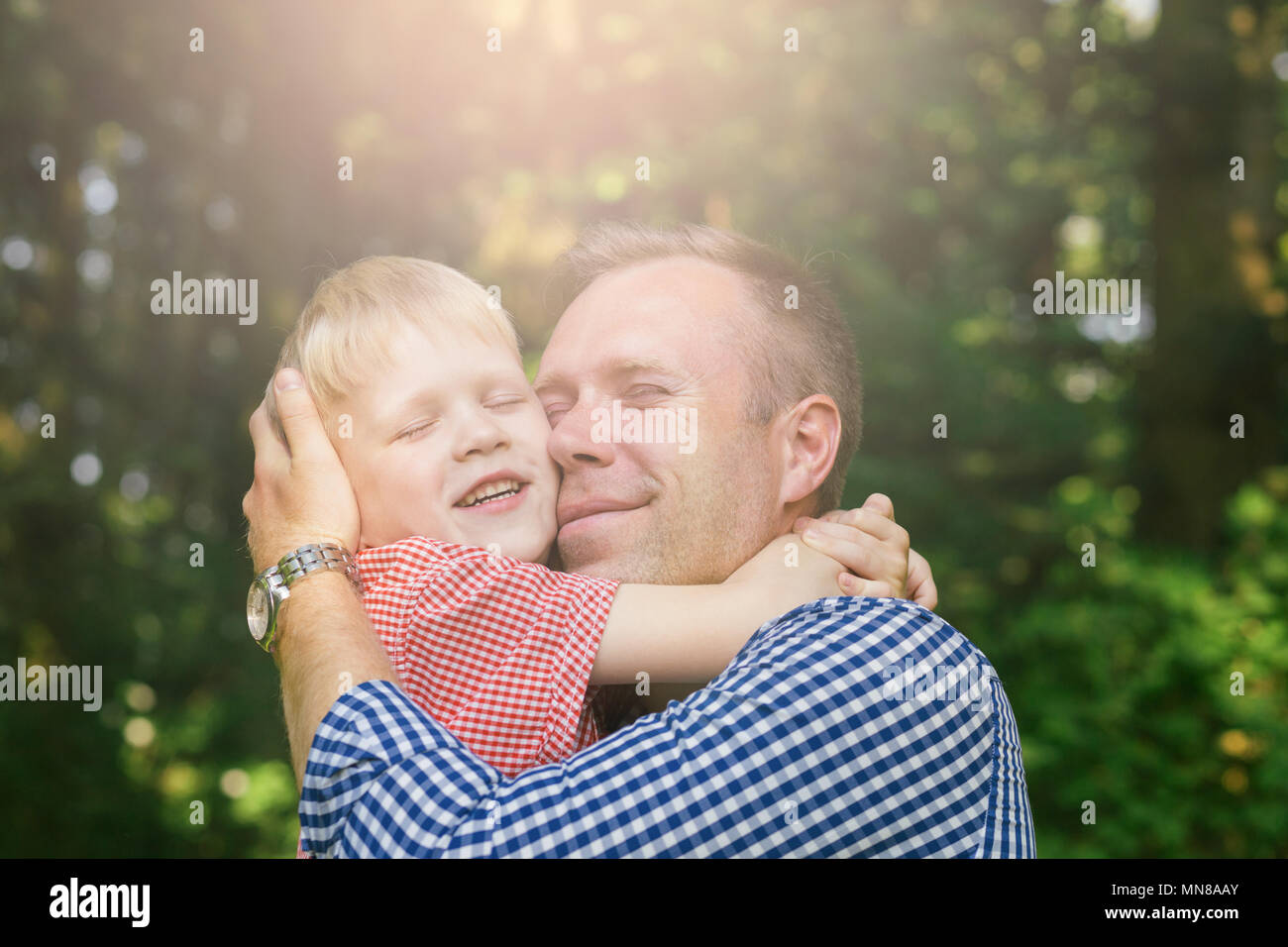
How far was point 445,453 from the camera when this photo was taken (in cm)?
146

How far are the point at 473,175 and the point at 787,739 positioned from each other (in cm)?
223

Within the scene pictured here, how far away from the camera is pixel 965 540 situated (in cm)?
379

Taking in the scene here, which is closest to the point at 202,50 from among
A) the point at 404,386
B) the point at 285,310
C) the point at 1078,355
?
the point at 285,310

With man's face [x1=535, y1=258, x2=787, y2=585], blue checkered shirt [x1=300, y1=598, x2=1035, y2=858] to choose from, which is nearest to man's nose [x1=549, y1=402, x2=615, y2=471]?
man's face [x1=535, y1=258, x2=787, y2=585]

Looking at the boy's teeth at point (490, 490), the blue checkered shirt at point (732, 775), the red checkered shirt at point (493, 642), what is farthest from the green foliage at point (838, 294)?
the blue checkered shirt at point (732, 775)

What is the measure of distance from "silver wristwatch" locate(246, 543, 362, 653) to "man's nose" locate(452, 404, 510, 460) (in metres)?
0.20

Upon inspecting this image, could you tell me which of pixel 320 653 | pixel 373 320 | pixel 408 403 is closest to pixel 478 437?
pixel 408 403

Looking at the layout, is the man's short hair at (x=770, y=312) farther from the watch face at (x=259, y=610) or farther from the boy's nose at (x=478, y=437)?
the watch face at (x=259, y=610)

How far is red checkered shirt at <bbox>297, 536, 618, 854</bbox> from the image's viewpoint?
1.36m

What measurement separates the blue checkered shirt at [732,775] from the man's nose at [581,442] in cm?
37

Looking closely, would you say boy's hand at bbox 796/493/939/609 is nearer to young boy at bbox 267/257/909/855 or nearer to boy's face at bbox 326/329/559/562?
young boy at bbox 267/257/909/855

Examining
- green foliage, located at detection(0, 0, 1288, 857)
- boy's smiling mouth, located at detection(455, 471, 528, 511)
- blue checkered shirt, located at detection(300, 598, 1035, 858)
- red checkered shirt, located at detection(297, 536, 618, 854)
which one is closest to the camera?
blue checkered shirt, located at detection(300, 598, 1035, 858)

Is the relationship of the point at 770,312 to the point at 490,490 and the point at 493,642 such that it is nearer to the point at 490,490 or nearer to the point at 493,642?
the point at 490,490

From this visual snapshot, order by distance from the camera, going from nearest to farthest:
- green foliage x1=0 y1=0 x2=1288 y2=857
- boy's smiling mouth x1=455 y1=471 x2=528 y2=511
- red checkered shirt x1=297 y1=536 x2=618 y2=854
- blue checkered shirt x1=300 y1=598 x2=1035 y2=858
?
blue checkered shirt x1=300 y1=598 x2=1035 y2=858, red checkered shirt x1=297 y1=536 x2=618 y2=854, boy's smiling mouth x1=455 y1=471 x2=528 y2=511, green foliage x1=0 y1=0 x2=1288 y2=857
